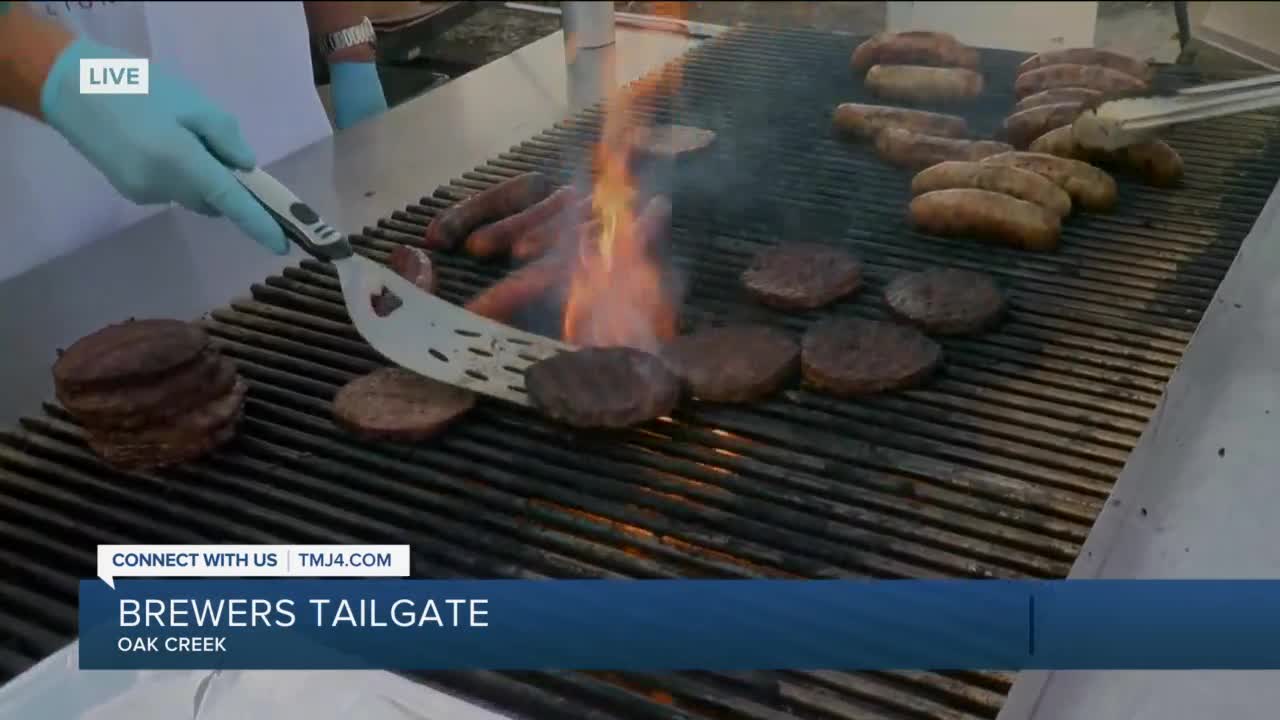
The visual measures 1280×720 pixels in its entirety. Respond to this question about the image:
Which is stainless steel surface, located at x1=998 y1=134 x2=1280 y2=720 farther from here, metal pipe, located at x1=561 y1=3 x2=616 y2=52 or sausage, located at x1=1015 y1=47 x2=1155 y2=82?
metal pipe, located at x1=561 y1=3 x2=616 y2=52

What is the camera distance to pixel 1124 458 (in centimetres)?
166

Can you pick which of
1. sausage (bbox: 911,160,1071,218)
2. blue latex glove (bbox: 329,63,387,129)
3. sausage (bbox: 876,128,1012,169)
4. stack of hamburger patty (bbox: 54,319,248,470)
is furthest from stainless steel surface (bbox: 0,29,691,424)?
sausage (bbox: 911,160,1071,218)

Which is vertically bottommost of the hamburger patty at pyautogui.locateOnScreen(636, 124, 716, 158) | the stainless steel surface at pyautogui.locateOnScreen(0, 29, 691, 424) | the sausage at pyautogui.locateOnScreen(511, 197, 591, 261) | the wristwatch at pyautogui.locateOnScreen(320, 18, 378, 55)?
the stainless steel surface at pyautogui.locateOnScreen(0, 29, 691, 424)

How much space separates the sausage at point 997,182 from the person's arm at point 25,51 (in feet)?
5.38

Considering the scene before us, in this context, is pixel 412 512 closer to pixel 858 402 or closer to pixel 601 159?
pixel 858 402

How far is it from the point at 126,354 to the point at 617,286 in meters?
0.82

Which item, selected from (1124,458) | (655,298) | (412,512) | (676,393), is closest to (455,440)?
(412,512)

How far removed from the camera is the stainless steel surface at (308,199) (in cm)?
215

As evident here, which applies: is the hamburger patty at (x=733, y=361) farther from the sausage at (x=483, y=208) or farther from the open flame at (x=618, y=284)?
the sausage at (x=483, y=208)

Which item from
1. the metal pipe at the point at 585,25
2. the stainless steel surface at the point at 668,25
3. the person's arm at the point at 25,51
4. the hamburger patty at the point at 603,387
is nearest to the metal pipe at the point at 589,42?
the metal pipe at the point at 585,25

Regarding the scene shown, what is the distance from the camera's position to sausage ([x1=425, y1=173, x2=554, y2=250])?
236cm

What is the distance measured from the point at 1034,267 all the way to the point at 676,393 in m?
0.84

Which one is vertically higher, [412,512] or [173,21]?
[173,21]

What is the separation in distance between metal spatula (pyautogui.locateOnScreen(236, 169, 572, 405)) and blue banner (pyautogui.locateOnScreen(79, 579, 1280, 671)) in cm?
A: 47
